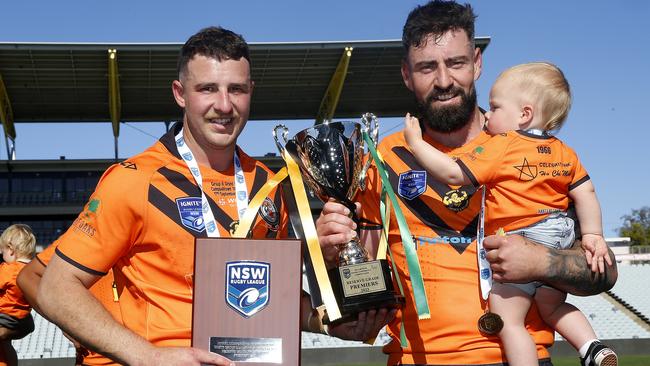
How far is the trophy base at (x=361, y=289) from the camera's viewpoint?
2.64 meters

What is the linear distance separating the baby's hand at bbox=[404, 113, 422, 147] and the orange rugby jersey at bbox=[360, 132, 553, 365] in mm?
124

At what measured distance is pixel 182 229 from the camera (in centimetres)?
285

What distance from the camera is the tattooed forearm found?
9.47 ft

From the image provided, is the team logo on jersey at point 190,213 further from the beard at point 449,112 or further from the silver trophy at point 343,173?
the beard at point 449,112

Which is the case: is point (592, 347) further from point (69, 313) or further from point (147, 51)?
point (147, 51)

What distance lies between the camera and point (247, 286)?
8.10ft

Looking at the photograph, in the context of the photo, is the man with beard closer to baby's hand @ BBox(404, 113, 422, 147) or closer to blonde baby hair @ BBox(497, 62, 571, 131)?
baby's hand @ BBox(404, 113, 422, 147)

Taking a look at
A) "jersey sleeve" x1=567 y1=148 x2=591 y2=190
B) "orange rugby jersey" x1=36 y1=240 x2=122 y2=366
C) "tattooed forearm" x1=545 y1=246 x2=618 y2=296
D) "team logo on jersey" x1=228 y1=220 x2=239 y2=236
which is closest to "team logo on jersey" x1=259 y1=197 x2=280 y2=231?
"team logo on jersey" x1=228 y1=220 x2=239 y2=236

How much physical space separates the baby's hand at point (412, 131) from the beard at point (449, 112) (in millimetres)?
67

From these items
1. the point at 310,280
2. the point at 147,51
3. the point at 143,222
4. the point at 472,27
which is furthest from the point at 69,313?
the point at 147,51

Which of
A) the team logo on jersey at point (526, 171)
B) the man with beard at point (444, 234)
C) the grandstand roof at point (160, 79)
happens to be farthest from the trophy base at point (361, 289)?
the grandstand roof at point (160, 79)

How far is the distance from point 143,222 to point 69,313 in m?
0.42

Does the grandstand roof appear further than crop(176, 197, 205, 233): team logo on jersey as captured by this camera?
Yes

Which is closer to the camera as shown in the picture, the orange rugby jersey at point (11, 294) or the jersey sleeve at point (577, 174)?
the jersey sleeve at point (577, 174)
